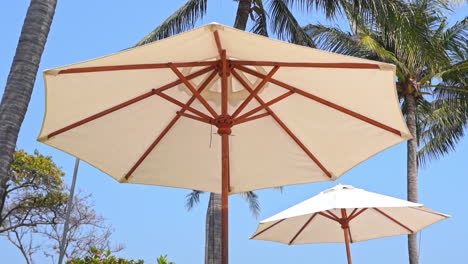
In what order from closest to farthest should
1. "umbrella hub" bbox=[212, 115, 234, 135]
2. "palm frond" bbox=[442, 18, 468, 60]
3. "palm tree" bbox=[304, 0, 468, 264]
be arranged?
"umbrella hub" bbox=[212, 115, 234, 135]
"palm tree" bbox=[304, 0, 468, 264]
"palm frond" bbox=[442, 18, 468, 60]

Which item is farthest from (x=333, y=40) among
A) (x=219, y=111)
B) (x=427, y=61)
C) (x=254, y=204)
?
(x=254, y=204)

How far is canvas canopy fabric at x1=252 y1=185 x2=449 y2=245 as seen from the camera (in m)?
7.31

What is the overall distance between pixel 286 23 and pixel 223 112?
940 centimetres

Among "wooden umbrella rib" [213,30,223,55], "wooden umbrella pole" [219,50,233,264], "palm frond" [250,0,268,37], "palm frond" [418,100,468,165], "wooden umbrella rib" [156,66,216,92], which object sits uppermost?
"palm frond" [250,0,268,37]

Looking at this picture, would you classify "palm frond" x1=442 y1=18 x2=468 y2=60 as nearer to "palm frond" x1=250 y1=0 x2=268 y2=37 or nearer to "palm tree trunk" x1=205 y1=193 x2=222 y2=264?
"palm frond" x1=250 y1=0 x2=268 y2=37

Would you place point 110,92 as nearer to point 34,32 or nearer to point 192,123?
point 192,123

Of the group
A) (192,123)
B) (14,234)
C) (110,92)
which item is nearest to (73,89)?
(110,92)

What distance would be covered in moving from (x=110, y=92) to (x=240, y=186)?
2.02 m

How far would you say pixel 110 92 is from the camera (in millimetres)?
4676

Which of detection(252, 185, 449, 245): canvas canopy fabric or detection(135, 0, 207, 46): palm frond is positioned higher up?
detection(135, 0, 207, 46): palm frond

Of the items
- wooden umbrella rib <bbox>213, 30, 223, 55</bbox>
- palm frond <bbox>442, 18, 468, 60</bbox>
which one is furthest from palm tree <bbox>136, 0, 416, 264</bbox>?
wooden umbrella rib <bbox>213, 30, 223, 55</bbox>

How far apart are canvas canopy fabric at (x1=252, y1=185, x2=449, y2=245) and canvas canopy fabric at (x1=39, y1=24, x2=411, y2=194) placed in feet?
5.30

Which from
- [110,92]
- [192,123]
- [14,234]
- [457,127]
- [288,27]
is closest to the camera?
[110,92]

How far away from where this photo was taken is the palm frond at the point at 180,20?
44.6 ft
